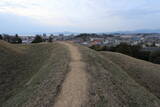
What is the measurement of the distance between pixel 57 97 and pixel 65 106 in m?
0.77

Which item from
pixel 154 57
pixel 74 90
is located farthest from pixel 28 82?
pixel 154 57

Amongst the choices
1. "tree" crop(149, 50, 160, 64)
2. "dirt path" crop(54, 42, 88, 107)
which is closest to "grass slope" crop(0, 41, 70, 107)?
"dirt path" crop(54, 42, 88, 107)

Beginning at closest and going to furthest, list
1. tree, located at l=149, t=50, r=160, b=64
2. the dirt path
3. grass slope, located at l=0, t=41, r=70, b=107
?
the dirt path < grass slope, located at l=0, t=41, r=70, b=107 < tree, located at l=149, t=50, r=160, b=64

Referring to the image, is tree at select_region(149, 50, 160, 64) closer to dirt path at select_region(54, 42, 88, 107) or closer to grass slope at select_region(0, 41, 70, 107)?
grass slope at select_region(0, 41, 70, 107)

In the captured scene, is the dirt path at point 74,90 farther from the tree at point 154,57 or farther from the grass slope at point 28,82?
the tree at point 154,57

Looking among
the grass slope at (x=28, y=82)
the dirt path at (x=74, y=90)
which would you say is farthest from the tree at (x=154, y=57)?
the dirt path at (x=74, y=90)

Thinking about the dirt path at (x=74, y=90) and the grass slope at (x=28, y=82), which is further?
the grass slope at (x=28, y=82)

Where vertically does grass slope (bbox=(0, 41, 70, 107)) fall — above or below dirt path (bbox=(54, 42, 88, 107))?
below

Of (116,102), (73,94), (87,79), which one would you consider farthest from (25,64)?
(116,102)

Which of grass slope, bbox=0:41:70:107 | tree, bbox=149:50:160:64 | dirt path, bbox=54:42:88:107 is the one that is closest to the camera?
dirt path, bbox=54:42:88:107

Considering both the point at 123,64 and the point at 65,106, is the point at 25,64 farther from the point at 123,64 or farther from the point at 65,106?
the point at 65,106

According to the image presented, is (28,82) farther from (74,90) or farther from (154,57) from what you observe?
(154,57)

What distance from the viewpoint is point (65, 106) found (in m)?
5.36

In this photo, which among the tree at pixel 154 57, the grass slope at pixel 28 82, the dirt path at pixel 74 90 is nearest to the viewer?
the dirt path at pixel 74 90
